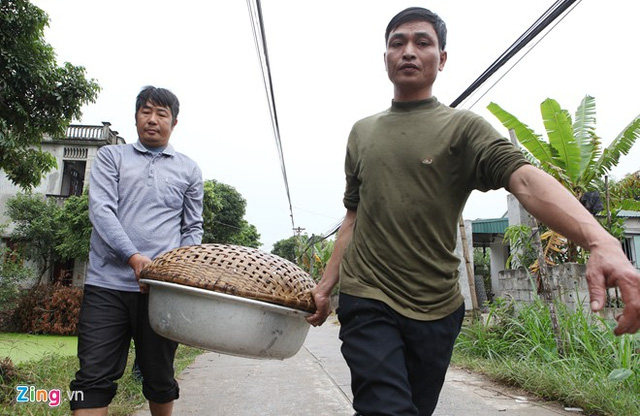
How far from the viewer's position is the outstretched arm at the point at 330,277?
5.87 ft

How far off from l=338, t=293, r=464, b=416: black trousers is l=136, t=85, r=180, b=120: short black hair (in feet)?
4.35

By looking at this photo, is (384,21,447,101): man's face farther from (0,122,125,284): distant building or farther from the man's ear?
(0,122,125,284): distant building

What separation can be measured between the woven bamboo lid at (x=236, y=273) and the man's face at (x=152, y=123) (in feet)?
2.58

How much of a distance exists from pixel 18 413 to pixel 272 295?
2164 mm

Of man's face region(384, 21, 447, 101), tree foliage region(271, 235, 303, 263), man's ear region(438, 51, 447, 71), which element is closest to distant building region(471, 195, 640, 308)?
man's ear region(438, 51, 447, 71)

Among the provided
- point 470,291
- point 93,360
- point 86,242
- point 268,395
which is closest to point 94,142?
point 86,242

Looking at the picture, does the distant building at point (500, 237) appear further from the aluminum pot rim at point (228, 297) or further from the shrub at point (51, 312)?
the aluminum pot rim at point (228, 297)

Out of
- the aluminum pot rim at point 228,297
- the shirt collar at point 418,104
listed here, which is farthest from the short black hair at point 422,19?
the aluminum pot rim at point 228,297

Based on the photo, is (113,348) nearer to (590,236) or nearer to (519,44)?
(590,236)

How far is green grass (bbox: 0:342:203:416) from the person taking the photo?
2857 millimetres

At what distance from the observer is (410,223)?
61.7 inches

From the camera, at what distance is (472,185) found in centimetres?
158

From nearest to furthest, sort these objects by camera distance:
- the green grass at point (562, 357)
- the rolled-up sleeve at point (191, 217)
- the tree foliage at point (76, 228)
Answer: the rolled-up sleeve at point (191, 217)
the green grass at point (562, 357)
the tree foliage at point (76, 228)

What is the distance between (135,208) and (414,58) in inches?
54.2
